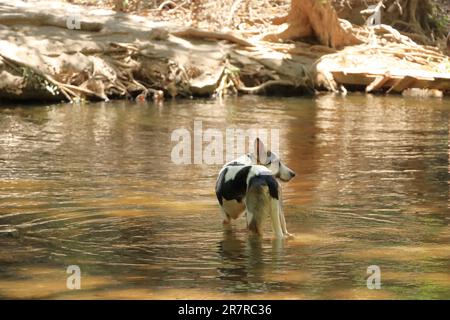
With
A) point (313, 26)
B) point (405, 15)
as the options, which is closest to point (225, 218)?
point (313, 26)

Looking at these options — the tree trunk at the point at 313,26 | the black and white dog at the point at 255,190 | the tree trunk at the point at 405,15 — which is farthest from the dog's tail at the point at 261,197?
the tree trunk at the point at 405,15

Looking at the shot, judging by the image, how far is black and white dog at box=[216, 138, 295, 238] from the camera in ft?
22.4

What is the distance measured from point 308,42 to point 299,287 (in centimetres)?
1702

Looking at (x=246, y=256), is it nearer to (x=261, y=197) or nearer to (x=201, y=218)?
(x=261, y=197)

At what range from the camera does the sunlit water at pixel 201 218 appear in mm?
5863

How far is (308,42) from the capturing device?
22.3 meters

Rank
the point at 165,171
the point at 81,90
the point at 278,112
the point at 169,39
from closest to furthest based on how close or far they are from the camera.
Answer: the point at 165,171 < the point at 278,112 < the point at 81,90 < the point at 169,39

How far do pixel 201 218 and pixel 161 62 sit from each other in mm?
11557

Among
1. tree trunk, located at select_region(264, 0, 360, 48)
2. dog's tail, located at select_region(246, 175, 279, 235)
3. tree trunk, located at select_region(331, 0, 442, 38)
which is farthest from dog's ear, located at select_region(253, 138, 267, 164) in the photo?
tree trunk, located at select_region(331, 0, 442, 38)

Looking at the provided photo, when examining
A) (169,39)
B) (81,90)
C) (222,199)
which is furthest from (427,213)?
(169,39)

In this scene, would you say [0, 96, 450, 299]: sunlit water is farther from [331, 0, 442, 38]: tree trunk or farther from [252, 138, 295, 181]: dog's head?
[331, 0, 442, 38]: tree trunk

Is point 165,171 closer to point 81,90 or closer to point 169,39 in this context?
point 81,90

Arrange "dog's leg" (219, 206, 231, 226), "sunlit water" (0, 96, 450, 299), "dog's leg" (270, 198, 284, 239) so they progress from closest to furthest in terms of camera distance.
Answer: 1. "sunlit water" (0, 96, 450, 299)
2. "dog's leg" (270, 198, 284, 239)
3. "dog's leg" (219, 206, 231, 226)

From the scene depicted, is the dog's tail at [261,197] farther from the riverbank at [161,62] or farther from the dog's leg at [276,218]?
the riverbank at [161,62]
